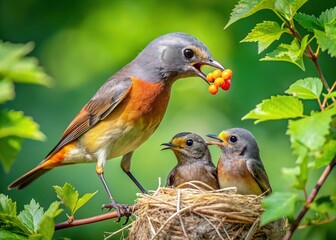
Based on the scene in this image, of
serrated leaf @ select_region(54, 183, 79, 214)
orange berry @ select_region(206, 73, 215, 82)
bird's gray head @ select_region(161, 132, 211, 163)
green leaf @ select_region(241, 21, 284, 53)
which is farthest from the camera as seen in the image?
bird's gray head @ select_region(161, 132, 211, 163)

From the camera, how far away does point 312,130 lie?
2150mm

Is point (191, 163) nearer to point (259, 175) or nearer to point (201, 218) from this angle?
point (259, 175)

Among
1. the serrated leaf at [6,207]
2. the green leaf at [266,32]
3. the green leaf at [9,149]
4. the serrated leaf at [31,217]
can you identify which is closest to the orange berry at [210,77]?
the green leaf at [266,32]

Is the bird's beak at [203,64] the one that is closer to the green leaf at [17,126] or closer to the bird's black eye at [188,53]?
the bird's black eye at [188,53]

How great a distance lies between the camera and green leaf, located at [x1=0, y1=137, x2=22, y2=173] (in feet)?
6.53

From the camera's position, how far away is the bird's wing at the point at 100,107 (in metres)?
4.88

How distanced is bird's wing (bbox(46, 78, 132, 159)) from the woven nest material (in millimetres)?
896

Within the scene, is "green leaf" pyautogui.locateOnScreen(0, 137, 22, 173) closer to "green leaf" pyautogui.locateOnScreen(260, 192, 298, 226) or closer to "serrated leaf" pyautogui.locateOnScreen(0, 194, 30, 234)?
"green leaf" pyautogui.locateOnScreen(260, 192, 298, 226)

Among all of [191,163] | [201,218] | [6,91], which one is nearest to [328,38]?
[6,91]

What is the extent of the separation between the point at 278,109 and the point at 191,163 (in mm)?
2841

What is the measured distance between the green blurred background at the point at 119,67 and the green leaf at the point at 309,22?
3.75 meters

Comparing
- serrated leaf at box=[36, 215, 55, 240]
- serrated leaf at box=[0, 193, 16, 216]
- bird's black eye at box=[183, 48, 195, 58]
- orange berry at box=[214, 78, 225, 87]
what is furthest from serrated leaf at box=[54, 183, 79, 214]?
bird's black eye at box=[183, 48, 195, 58]

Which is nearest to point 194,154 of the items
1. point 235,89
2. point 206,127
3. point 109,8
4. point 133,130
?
point 133,130

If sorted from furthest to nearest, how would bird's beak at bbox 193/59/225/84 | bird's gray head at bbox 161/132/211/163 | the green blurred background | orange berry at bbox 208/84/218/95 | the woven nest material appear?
the green blurred background, bird's gray head at bbox 161/132/211/163, bird's beak at bbox 193/59/225/84, orange berry at bbox 208/84/218/95, the woven nest material
